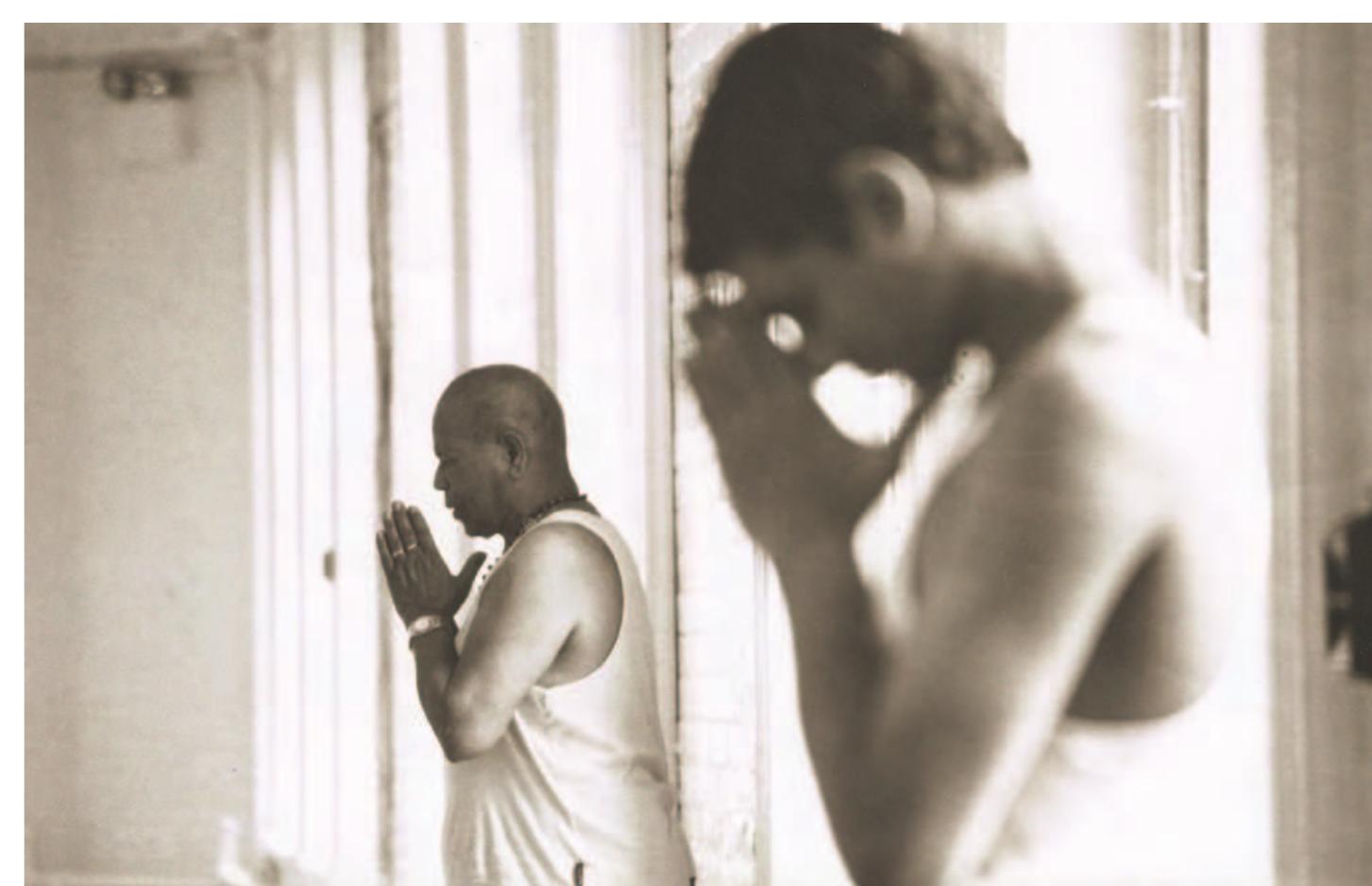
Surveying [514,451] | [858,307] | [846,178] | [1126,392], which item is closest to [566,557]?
[514,451]

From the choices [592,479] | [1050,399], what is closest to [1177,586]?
[1050,399]

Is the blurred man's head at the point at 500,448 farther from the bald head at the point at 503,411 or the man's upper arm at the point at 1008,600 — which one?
the man's upper arm at the point at 1008,600

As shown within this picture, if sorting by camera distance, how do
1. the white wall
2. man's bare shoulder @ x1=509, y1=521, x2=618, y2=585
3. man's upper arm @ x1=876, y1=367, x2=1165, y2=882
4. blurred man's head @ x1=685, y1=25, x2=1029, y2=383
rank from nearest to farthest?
1. man's upper arm @ x1=876, y1=367, x2=1165, y2=882
2. blurred man's head @ x1=685, y1=25, x2=1029, y2=383
3. man's bare shoulder @ x1=509, y1=521, x2=618, y2=585
4. the white wall

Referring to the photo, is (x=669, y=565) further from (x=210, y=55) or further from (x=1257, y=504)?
(x=210, y=55)

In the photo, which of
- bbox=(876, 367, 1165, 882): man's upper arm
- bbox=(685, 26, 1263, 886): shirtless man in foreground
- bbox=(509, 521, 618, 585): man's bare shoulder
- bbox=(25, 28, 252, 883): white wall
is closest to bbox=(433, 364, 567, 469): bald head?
bbox=(509, 521, 618, 585): man's bare shoulder

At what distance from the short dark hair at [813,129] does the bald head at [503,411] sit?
30 centimetres

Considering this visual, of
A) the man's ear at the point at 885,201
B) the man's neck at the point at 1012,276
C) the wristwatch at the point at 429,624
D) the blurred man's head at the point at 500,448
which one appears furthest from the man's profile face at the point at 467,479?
the man's neck at the point at 1012,276

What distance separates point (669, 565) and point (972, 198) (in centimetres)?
69

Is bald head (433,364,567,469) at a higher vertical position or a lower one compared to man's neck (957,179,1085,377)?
lower

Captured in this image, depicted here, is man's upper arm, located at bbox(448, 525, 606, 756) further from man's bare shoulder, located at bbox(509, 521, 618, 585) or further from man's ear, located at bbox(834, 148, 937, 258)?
man's ear, located at bbox(834, 148, 937, 258)

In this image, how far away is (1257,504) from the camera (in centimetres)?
219

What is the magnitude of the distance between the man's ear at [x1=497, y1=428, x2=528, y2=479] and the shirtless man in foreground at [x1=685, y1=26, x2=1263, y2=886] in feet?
0.93

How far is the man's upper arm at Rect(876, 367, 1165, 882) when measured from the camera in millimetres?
2102

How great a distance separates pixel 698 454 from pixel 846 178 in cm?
46
